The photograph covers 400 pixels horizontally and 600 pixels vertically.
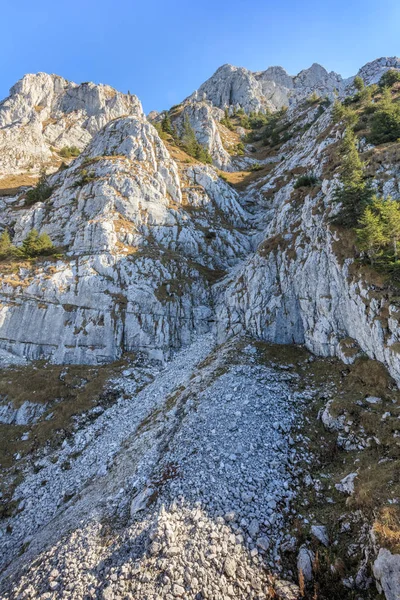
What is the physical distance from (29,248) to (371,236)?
43233mm

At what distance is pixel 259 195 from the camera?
6975 cm

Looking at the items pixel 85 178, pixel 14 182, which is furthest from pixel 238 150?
pixel 14 182

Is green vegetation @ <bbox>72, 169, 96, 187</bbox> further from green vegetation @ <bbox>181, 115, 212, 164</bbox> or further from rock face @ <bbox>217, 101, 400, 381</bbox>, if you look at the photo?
green vegetation @ <bbox>181, 115, 212, 164</bbox>

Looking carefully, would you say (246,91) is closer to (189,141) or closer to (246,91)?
(246,91)

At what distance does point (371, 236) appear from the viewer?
1919 cm

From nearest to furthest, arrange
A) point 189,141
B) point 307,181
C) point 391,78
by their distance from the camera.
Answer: point 307,181 → point 391,78 → point 189,141

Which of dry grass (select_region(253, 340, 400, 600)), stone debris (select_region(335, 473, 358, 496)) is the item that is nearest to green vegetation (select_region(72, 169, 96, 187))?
dry grass (select_region(253, 340, 400, 600))

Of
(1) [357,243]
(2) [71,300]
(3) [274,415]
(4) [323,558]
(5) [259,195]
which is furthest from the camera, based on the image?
(5) [259,195]

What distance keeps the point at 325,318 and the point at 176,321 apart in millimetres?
20478

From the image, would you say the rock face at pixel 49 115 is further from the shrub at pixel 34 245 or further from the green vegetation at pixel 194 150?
the shrub at pixel 34 245

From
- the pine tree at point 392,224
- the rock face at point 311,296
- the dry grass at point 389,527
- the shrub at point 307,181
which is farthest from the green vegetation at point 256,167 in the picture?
the dry grass at point 389,527

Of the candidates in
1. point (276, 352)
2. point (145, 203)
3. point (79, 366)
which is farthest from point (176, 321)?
point (145, 203)

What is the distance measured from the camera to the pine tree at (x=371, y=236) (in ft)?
62.3

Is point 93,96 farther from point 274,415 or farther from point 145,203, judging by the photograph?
point 274,415
